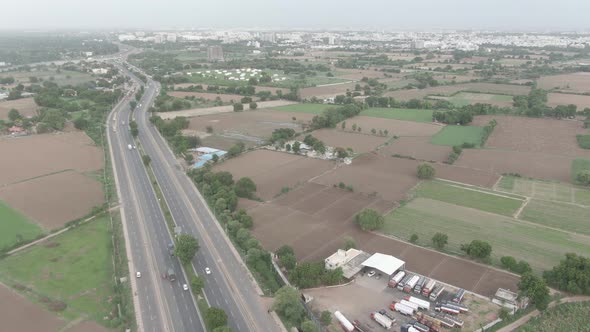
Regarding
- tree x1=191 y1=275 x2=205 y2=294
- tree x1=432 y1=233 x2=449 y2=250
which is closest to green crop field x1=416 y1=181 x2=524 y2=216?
tree x1=432 y1=233 x2=449 y2=250

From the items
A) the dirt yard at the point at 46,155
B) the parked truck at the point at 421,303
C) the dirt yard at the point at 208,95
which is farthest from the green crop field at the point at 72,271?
the dirt yard at the point at 208,95

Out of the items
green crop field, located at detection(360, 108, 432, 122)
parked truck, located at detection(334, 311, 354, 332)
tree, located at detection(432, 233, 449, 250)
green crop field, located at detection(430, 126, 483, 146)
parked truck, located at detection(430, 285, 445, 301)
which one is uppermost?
green crop field, located at detection(360, 108, 432, 122)

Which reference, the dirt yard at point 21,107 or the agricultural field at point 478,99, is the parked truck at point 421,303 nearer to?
the agricultural field at point 478,99

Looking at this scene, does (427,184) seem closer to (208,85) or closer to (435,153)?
(435,153)

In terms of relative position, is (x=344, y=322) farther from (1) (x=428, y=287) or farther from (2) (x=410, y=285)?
(1) (x=428, y=287)

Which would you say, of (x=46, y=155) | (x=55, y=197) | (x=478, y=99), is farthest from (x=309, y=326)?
(x=478, y=99)

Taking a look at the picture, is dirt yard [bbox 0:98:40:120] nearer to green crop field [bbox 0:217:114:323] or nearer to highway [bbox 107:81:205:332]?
highway [bbox 107:81:205:332]
